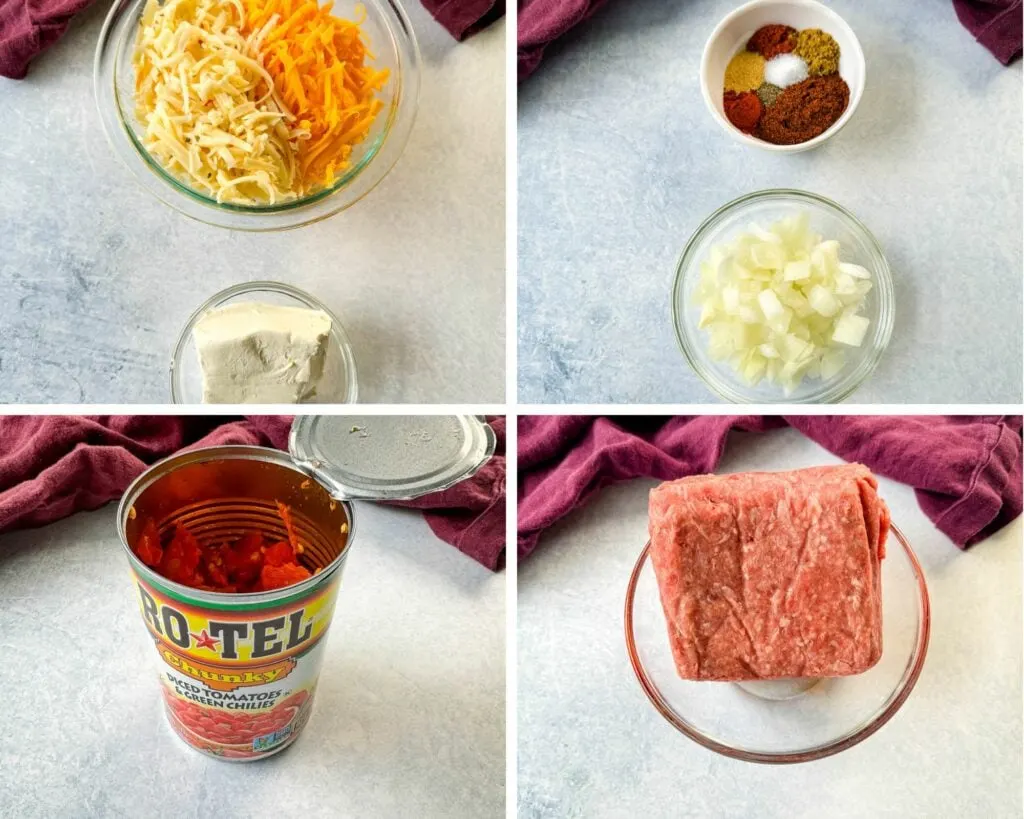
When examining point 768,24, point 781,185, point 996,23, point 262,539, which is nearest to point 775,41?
point 768,24

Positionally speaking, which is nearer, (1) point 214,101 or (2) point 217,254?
(1) point 214,101

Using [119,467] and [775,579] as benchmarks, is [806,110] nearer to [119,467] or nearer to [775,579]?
[775,579]

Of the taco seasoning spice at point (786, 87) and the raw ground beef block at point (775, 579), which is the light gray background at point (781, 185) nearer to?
the taco seasoning spice at point (786, 87)

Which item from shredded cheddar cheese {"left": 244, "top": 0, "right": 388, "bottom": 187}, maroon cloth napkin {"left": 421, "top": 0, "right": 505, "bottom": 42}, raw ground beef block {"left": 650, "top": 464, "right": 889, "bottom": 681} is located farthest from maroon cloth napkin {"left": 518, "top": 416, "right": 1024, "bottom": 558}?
maroon cloth napkin {"left": 421, "top": 0, "right": 505, "bottom": 42}

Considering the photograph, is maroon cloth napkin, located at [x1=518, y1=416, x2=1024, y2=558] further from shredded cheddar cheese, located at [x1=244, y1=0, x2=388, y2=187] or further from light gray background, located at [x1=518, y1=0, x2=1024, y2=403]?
shredded cheddar cheese, located at [x1=244, y1=0, x2=388, y2=187]

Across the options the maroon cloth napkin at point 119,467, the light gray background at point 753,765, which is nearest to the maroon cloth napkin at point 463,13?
the maroon cloth napkin at point 119,467

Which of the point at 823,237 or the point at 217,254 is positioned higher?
the point at 217,254
